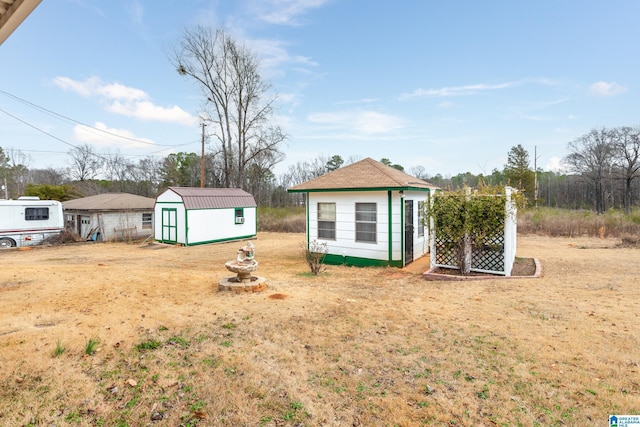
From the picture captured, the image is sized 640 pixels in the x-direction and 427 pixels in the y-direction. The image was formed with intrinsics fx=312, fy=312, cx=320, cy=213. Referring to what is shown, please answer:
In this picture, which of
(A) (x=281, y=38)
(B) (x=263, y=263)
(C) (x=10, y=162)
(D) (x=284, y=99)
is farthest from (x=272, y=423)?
(C) (x=10, y=162)

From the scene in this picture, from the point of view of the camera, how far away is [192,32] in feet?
78.7

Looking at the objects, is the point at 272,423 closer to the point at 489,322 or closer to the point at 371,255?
the point at 489,322

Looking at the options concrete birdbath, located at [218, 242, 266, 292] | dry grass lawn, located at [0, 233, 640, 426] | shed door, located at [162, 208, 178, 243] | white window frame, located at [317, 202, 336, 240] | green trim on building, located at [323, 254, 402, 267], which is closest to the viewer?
dry grass lawn, located at [0, 233, 640, 426]

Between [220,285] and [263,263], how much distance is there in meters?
4.26

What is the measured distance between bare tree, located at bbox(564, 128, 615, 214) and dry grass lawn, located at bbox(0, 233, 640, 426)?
38185 millimetres

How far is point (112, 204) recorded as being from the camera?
18.2m

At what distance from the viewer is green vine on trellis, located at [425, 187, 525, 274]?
7824 millimetres

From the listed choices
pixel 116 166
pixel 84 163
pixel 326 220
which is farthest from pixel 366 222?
pixel 84 163

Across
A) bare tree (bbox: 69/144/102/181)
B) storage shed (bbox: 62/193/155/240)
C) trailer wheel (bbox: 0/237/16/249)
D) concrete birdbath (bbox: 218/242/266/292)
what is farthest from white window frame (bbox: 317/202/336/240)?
bare tree (bbox: 69/144/102/181)

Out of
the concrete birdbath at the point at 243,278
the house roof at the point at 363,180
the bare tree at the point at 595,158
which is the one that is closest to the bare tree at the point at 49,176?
the house roof at the point at 363,180

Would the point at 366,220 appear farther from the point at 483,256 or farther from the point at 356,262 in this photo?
the point at 483,256

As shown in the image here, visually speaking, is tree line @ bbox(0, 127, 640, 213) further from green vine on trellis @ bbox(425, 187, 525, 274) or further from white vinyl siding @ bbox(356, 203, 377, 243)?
green vine on trellis @ bbox(425, 187, 525, 274)

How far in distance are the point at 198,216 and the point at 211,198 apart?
4.52 ft

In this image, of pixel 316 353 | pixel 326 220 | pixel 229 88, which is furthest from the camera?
pixel 229 88
